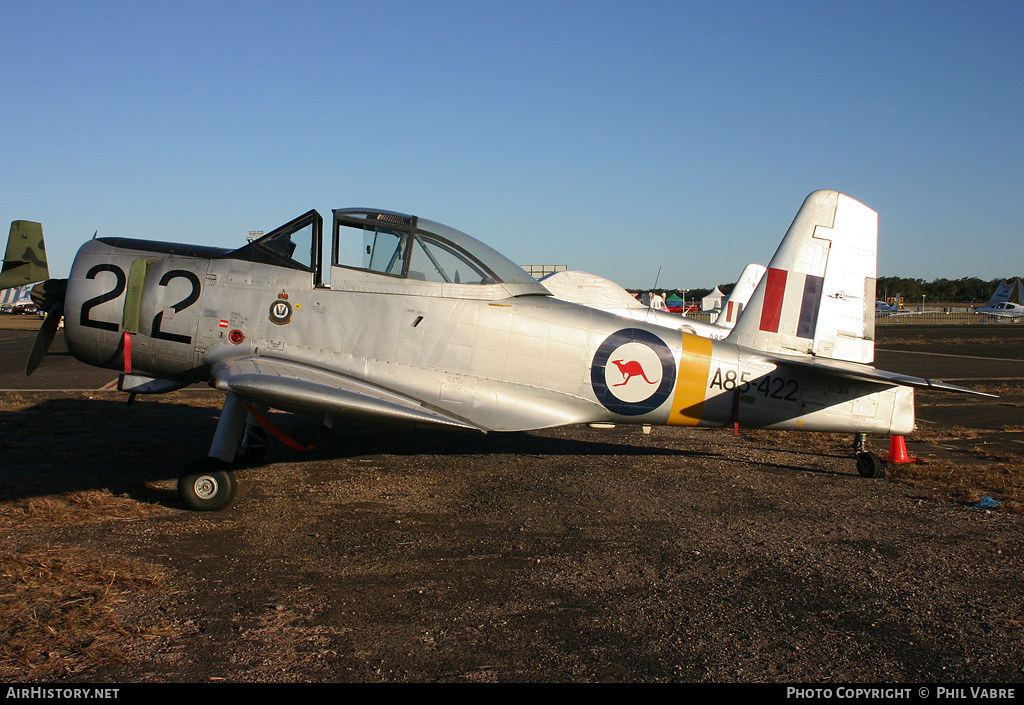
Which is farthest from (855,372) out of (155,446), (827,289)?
(155,446)

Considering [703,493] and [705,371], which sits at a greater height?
[705,371]

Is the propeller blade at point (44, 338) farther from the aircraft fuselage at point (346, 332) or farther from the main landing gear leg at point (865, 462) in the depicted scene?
the main landing gear leg at point (865, 462)

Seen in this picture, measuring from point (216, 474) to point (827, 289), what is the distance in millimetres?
6469

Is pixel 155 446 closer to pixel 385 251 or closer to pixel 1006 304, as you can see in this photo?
pixel 385 251

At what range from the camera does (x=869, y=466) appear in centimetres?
746

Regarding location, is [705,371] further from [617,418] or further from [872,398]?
[872,398]

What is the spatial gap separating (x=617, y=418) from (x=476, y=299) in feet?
6.29

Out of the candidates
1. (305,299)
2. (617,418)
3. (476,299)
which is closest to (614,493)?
(617,418)

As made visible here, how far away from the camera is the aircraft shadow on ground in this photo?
669 cm

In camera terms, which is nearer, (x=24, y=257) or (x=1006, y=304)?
(x=24, y=257)

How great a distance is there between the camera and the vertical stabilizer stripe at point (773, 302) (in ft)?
24.2

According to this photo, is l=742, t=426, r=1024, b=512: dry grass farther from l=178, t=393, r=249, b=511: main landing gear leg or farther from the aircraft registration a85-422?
l=178, t=393, r=249, b=511: main landing gear leg

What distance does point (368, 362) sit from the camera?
6434mm

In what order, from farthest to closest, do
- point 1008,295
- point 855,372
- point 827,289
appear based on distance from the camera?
point 1008,295, point 827,289, point 855,372
